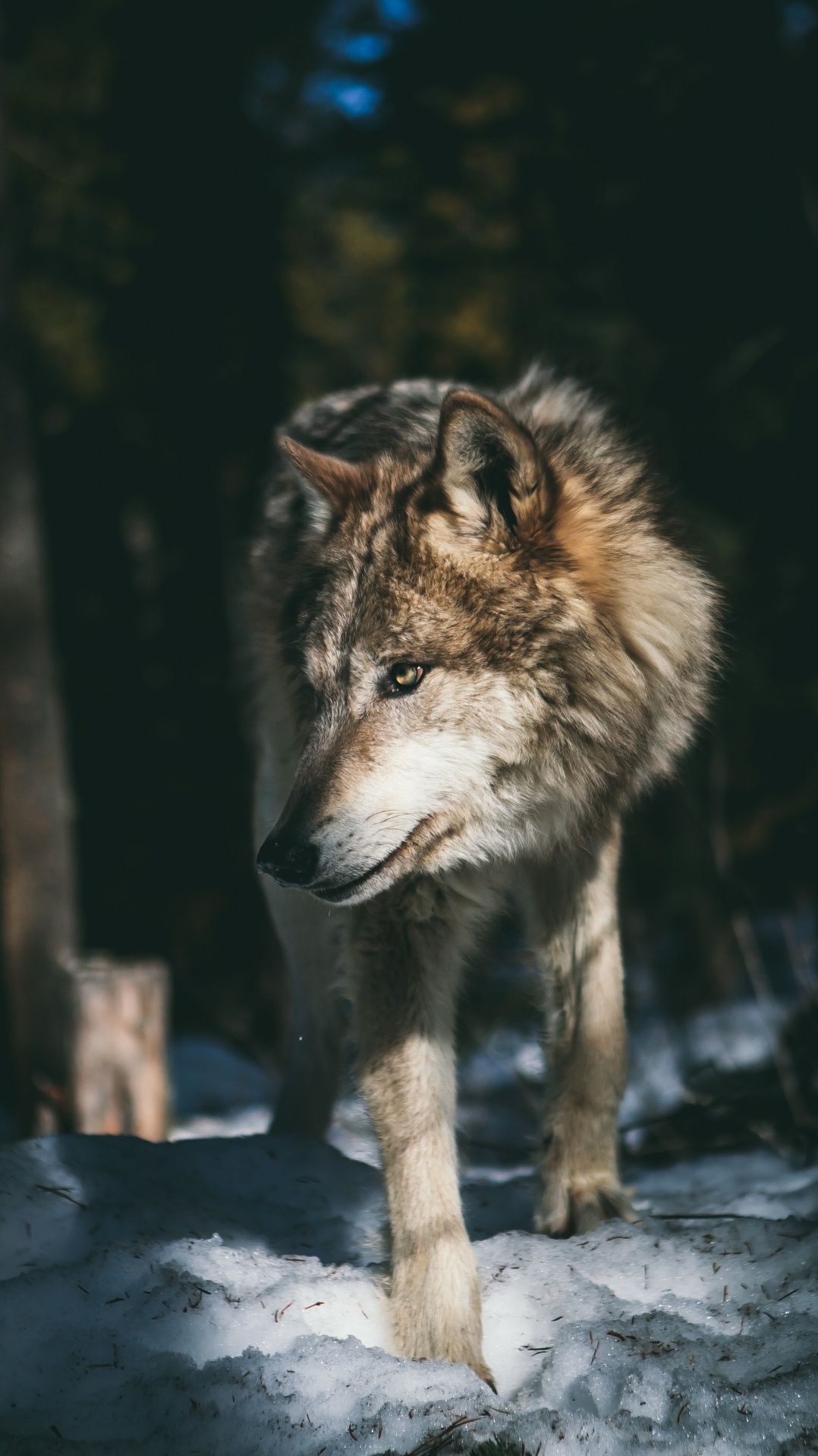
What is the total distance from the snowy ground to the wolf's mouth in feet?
2.15

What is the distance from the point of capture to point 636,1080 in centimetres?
628

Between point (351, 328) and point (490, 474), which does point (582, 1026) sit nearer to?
point (490, 474)

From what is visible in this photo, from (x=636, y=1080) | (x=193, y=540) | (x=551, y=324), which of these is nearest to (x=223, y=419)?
(x=193, y=540)

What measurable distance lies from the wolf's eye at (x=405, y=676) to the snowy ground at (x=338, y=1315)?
109 centimetres

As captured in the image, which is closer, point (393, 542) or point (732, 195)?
point (393, 542)

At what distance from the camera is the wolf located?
2557 millimetres

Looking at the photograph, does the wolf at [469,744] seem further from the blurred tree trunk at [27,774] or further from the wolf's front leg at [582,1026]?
the blurred tree trunk at [27,774]

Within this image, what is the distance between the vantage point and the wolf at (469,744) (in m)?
2.56

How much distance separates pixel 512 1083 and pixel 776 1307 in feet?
15.9

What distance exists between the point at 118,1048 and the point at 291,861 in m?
4.16

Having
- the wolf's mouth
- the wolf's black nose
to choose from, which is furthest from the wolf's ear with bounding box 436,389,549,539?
the wolf's black nose

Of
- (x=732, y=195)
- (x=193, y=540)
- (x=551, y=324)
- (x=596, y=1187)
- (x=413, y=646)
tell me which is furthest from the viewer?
(x=193, y=540)

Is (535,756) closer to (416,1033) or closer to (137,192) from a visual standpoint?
(416,1033)

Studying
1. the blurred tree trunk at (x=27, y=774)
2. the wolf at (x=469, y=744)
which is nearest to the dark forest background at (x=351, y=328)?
the wolf at (x=469, y=744)
